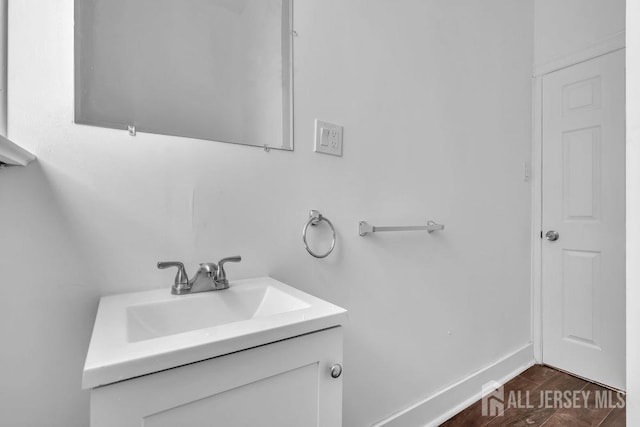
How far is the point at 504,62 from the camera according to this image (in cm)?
182

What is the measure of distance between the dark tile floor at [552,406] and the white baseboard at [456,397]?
0.04 metres

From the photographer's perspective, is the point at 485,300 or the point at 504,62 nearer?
the point at 485,300

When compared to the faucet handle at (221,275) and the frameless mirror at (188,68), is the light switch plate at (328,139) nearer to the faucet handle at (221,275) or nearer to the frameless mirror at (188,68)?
the frameless mirror at (188,68)

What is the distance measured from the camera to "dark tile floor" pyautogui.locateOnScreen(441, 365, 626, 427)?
1426 millimetres

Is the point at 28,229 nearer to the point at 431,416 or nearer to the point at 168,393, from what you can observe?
the point at 168,393

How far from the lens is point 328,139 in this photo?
113 centimetres

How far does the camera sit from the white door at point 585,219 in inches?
65.9

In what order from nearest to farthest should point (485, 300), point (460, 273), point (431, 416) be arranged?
point (431, 416) → point (460, 273) → point (485, 300)

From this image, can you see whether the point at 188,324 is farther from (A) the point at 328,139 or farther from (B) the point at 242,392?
(A) the point at 328,139

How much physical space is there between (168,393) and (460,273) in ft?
4.77

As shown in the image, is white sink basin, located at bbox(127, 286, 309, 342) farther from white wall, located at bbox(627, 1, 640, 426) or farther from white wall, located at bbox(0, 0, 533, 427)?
white wall, located at bbox(627, 1, 640, 426)

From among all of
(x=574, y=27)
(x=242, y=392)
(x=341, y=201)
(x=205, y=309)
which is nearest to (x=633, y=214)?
(x=341, y=201)

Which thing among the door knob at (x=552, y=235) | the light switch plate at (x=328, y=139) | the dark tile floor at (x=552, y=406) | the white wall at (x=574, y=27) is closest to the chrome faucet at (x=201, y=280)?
the light switch plate at (x=328, y=139)

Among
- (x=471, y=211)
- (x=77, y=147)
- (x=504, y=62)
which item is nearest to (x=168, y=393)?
(x=77, y=147)
